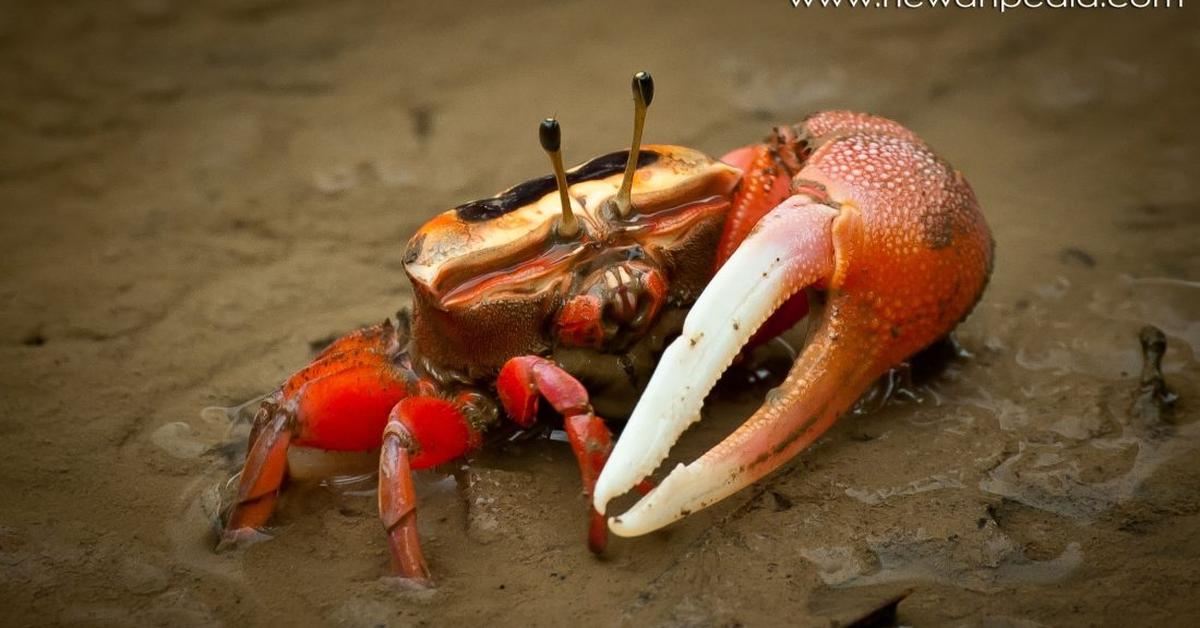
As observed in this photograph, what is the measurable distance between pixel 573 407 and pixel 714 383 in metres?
0.28

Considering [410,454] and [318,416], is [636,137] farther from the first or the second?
[318,416]

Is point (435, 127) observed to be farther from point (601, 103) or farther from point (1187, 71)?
point (1187, 71)

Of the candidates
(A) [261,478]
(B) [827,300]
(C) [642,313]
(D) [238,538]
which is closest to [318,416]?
(A) [261,478]

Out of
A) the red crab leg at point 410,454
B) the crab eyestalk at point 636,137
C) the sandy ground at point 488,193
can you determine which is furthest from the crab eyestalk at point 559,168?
the sandy ground at point 488,193

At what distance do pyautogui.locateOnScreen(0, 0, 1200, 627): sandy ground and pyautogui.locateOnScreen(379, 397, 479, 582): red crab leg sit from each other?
0.09m

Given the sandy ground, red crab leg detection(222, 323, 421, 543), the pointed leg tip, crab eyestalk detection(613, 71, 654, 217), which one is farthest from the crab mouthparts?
the pointed leg tip

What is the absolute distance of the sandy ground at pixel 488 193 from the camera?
2.23 meters

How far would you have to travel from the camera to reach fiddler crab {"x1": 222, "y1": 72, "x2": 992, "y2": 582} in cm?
220

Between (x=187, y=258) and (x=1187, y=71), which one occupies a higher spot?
(x=1187, y=71)

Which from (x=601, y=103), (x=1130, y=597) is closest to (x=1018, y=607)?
(x=1130, y=597)

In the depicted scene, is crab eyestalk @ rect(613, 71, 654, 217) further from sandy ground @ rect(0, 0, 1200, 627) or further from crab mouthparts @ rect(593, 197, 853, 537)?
sandy ground @ rect(0, 0, 1200, 627)

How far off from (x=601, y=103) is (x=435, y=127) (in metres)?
0.59

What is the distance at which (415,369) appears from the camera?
8.60 ft

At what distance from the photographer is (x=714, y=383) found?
7.14ft
